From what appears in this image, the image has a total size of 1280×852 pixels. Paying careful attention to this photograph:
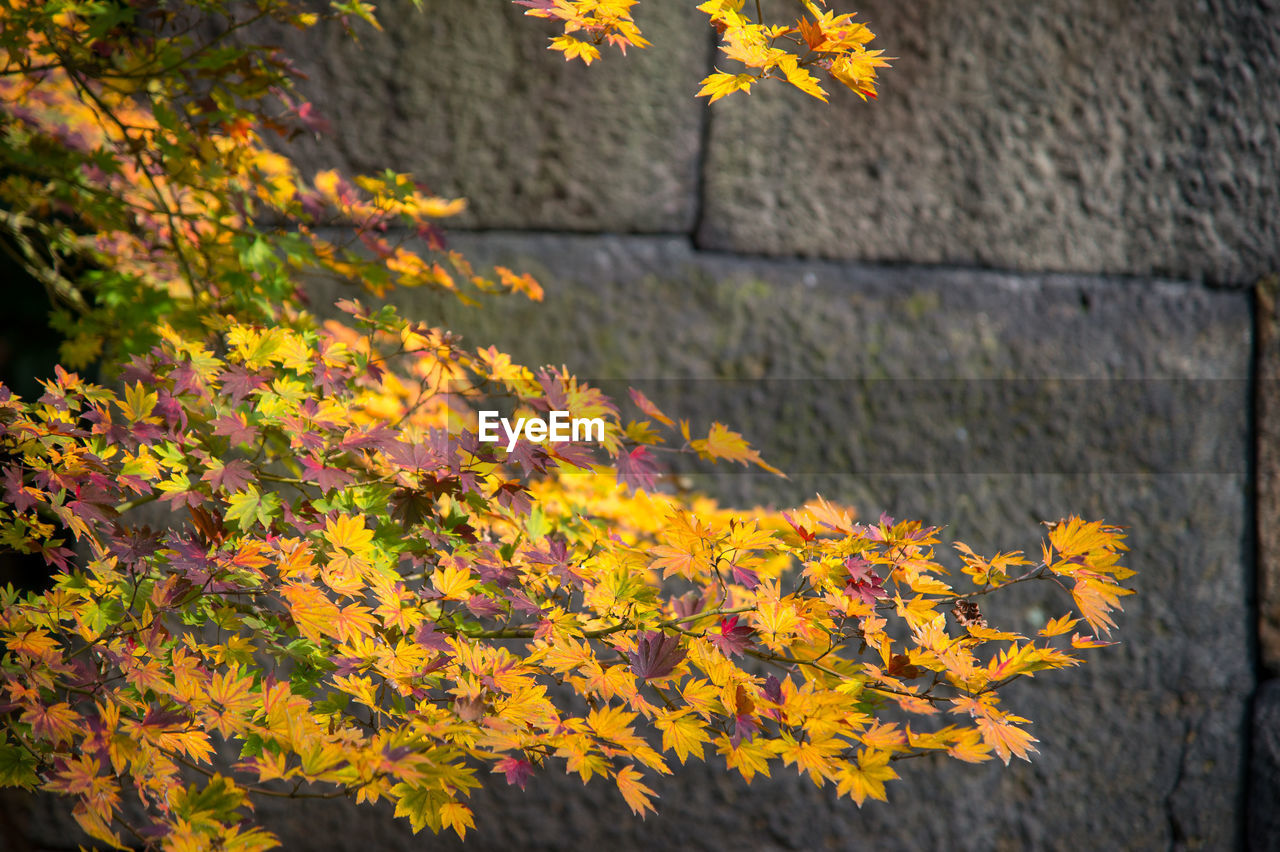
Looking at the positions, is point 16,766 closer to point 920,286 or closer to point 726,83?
point 726,83

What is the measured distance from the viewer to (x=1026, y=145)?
1.71 m

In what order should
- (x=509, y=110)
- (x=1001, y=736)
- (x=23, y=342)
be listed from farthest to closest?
(x=23, y=342) < (x=509, y=110) < (x=1001, y=736)

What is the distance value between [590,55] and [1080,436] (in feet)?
4.23

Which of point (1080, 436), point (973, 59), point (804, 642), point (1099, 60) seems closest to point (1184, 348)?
point (1080, 436)

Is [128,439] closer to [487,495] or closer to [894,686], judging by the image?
[487,495]

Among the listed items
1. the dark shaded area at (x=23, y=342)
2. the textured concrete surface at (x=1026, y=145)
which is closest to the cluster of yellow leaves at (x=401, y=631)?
the textured concrete surface at (x=1026, y=145)

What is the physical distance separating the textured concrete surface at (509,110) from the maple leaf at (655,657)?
1089 millimetres

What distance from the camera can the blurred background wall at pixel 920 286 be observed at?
170 centimetres

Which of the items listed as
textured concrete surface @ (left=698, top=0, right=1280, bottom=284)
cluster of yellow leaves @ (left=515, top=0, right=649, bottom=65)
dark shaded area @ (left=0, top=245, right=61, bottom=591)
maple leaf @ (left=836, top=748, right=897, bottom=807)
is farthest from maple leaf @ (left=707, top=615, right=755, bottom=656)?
dark shaded area @ (left=0, top=245, right=61, bottom=591)

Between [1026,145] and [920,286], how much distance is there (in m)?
0.34

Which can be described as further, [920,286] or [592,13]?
[920,286]

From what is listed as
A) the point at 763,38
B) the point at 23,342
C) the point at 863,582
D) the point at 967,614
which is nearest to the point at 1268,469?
the point at 967,614

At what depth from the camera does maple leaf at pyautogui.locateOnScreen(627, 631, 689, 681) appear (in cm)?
78

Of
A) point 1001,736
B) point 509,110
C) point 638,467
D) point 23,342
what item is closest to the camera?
point 1001,736
